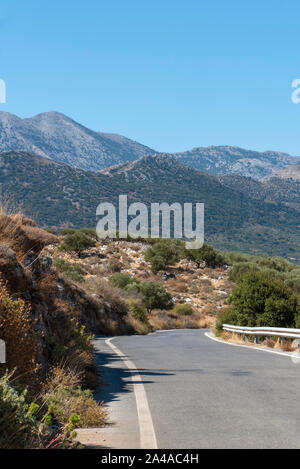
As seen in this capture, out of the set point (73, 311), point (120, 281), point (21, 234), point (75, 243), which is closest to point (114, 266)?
point (75, 243)

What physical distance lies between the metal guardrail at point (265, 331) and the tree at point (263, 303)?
0.53 m

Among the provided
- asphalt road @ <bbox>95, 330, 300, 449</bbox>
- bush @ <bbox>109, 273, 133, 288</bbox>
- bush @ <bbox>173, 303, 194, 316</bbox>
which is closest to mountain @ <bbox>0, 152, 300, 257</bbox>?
bush @ <bbox>109, 273, 133, 288</bbox>

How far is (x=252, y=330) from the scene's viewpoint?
870 inches

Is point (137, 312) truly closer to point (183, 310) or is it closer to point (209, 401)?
point (183, 310)

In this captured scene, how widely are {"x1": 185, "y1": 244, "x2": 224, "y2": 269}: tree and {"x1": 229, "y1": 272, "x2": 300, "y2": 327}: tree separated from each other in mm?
46927

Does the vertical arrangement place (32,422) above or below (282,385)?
above

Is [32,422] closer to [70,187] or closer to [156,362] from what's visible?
[156,362]

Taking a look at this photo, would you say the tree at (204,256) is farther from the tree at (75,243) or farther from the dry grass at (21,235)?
the dry grass at (21,235)

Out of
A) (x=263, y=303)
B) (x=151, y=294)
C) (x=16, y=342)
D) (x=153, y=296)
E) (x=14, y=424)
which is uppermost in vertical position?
(x=16, y=342)

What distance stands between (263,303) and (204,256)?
1910 inches

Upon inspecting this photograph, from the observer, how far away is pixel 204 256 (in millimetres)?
72375

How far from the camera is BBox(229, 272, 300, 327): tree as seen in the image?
22781 millimetres
